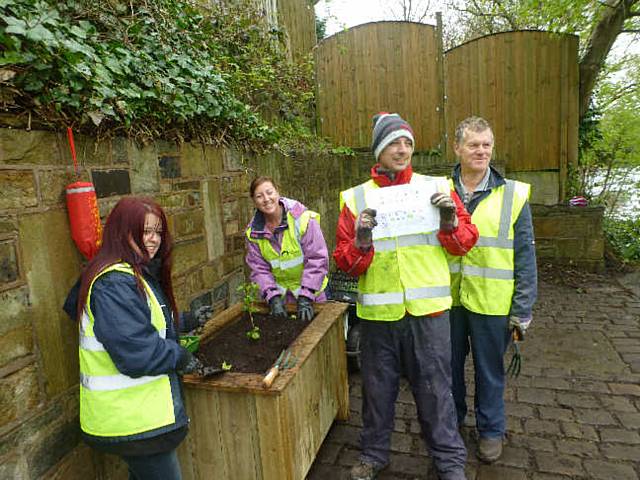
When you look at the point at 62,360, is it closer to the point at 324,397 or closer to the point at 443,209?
the point at 324,397

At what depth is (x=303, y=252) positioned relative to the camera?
3.27 metres

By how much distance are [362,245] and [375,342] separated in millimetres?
635

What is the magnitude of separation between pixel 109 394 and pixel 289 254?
1650 mm

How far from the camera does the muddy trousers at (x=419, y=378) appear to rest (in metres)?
2.59

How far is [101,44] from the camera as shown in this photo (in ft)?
8.50

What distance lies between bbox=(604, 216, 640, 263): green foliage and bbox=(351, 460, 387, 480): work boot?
260 inches

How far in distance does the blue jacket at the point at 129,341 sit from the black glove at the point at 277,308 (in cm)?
127

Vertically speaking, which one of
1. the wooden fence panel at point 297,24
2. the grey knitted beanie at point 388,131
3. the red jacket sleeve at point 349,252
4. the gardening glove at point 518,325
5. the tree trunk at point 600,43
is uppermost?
the wooden fence panel at point 297,24

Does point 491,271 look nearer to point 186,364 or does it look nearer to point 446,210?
point 446,210

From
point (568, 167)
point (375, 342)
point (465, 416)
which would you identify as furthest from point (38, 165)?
point (568, 167)

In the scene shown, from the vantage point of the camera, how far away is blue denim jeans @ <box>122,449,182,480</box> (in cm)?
192

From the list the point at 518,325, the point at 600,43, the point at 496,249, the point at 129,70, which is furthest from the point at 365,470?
the point at 600,43

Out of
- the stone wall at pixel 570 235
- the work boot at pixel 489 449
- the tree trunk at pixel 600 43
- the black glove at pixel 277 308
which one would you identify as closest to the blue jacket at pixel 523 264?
the work boot at pixel 489 449

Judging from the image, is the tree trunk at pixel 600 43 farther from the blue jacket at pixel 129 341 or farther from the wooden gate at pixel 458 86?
the blue jacket at pixel 129 341
